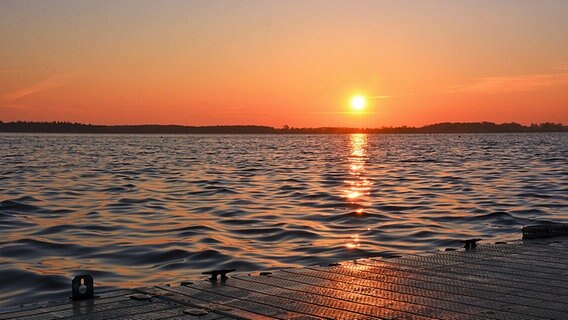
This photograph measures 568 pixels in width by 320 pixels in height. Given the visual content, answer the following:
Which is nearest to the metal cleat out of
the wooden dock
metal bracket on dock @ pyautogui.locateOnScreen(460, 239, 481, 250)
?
metal bracket on dock @ pyautogui.locateOnScreen(460, 239, 481, 250)

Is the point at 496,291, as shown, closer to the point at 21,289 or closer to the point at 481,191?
the point at 21,289

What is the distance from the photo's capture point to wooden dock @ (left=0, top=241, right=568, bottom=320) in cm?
646

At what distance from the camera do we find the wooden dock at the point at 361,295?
6.46 meters

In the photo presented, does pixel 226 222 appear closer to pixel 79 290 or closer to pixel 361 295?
pixel 79 290

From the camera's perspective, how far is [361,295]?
727cm

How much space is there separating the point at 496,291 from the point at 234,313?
2.98m

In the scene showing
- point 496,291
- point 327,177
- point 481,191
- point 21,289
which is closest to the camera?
point 496,291

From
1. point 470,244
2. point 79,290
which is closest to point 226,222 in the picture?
point 470,244

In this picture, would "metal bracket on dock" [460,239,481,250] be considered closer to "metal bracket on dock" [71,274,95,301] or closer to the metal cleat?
the metal cleat

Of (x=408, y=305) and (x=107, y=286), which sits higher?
(x=408, y=305)

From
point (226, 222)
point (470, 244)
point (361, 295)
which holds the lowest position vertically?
point (226, 222)

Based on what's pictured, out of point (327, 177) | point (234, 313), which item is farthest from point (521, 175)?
point (234, 313)

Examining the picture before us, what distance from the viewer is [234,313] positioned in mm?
6516

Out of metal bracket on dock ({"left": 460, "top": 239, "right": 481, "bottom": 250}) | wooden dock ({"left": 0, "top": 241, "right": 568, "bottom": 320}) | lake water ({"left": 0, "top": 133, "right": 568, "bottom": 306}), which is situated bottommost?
lake water ({"left": 0, "top": 133, "right": 568, "bottom": 306})
